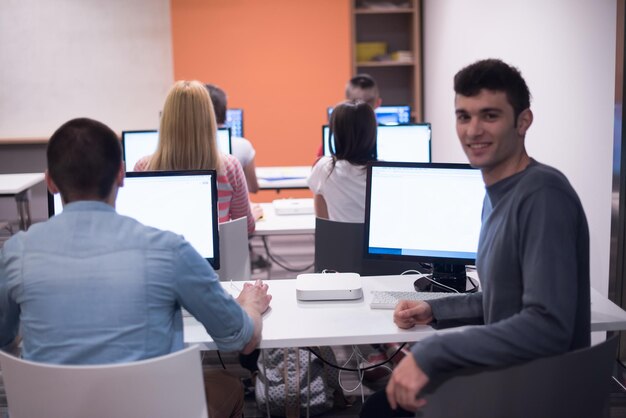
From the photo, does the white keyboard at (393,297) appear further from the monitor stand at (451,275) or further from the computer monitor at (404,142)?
the computer monitor at (404,142)

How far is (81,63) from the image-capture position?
6547mm

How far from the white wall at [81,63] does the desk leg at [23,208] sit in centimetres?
126

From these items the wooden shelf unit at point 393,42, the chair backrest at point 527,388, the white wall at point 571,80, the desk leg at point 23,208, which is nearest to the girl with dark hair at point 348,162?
the white wall at point 571,80

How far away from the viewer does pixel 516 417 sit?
1.45 metres

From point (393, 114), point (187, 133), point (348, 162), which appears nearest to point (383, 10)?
point (393, 114)

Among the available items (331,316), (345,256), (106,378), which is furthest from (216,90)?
(106,378)

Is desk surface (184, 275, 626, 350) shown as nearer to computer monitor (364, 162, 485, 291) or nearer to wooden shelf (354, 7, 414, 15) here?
computer monitor (364, 162, 485, 291)

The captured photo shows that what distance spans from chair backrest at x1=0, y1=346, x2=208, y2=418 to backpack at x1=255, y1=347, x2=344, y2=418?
139cm

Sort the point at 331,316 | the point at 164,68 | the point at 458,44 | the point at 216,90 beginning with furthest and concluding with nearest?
the point at 164,68, the point at 458,44, the point at 216,90, the point at 331,316

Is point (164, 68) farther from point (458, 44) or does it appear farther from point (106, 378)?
point (106, 378)

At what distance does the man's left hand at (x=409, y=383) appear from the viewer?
146 centimetres

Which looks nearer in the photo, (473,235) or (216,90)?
(473,235)

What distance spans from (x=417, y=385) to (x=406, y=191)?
1126 millimetres

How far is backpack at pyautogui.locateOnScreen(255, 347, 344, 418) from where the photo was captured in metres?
3.02
